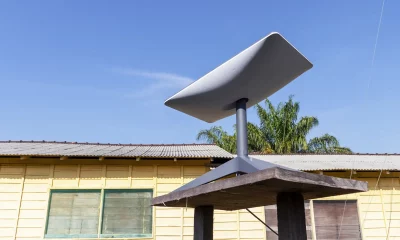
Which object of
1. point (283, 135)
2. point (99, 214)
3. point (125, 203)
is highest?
point (283, 135)

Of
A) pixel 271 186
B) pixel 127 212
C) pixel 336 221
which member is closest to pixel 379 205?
pixel 336 221

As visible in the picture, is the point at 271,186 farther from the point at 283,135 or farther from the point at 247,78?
the point at 283,135

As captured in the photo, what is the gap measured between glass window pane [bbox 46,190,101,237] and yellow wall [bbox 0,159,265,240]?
21 cm

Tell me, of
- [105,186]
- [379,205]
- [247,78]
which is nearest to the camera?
[247,78]

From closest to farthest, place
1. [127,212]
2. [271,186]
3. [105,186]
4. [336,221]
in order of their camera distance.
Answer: [271,186] → [127,212] → [105,186] → [336,221]

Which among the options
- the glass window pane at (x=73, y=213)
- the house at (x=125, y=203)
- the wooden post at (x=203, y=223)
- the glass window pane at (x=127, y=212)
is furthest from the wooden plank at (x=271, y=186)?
the glass window pane at (x=73, y=213)

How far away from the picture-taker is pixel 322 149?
22516 mm

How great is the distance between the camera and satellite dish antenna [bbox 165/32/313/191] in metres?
2.83

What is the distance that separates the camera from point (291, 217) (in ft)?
8.41

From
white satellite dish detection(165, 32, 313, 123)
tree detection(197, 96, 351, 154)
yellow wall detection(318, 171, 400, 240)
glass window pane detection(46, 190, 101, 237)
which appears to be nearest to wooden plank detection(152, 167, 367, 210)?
white satellite dish detection(165, 32, 313, 123)

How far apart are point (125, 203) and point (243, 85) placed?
7470 mm

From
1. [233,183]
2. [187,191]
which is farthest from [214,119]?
[233,183]

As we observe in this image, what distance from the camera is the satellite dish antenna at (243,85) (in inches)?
111

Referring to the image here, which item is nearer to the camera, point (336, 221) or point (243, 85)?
point (243, 85)
